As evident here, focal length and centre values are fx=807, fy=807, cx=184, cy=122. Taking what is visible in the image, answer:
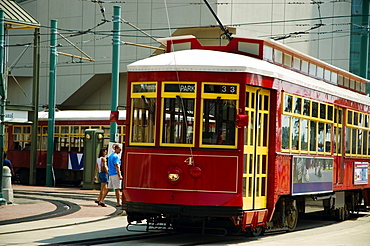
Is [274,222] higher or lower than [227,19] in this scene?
lower

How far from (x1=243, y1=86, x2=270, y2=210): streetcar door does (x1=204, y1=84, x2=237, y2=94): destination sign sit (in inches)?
11.0

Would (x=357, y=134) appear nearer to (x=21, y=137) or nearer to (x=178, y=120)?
(x=178, y=120)

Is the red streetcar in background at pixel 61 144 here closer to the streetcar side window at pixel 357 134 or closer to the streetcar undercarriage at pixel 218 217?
the streetcar side window at pixel 357 134

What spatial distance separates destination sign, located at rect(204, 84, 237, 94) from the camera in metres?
12.4

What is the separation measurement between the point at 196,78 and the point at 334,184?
553 cm

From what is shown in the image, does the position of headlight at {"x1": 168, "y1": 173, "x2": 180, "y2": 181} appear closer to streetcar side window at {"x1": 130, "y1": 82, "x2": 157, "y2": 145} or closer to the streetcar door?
streetcar side window at {"x1": 130, "y1": 82, "x2": 157, "y2": 145}

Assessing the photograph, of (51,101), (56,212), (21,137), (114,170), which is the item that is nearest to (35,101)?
(51,101)

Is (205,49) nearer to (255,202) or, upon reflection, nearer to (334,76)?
(255,202)

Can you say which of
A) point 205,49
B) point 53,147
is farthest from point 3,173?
point 53,147

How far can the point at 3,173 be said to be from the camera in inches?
792

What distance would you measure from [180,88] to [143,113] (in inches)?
29.1

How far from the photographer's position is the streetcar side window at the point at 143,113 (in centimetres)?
1255

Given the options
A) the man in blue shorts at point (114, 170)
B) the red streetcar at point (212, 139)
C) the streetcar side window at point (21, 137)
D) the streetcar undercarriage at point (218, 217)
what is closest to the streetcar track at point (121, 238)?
the streetcar undercarriage at point (218, 217)

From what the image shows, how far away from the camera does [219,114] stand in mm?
12383
